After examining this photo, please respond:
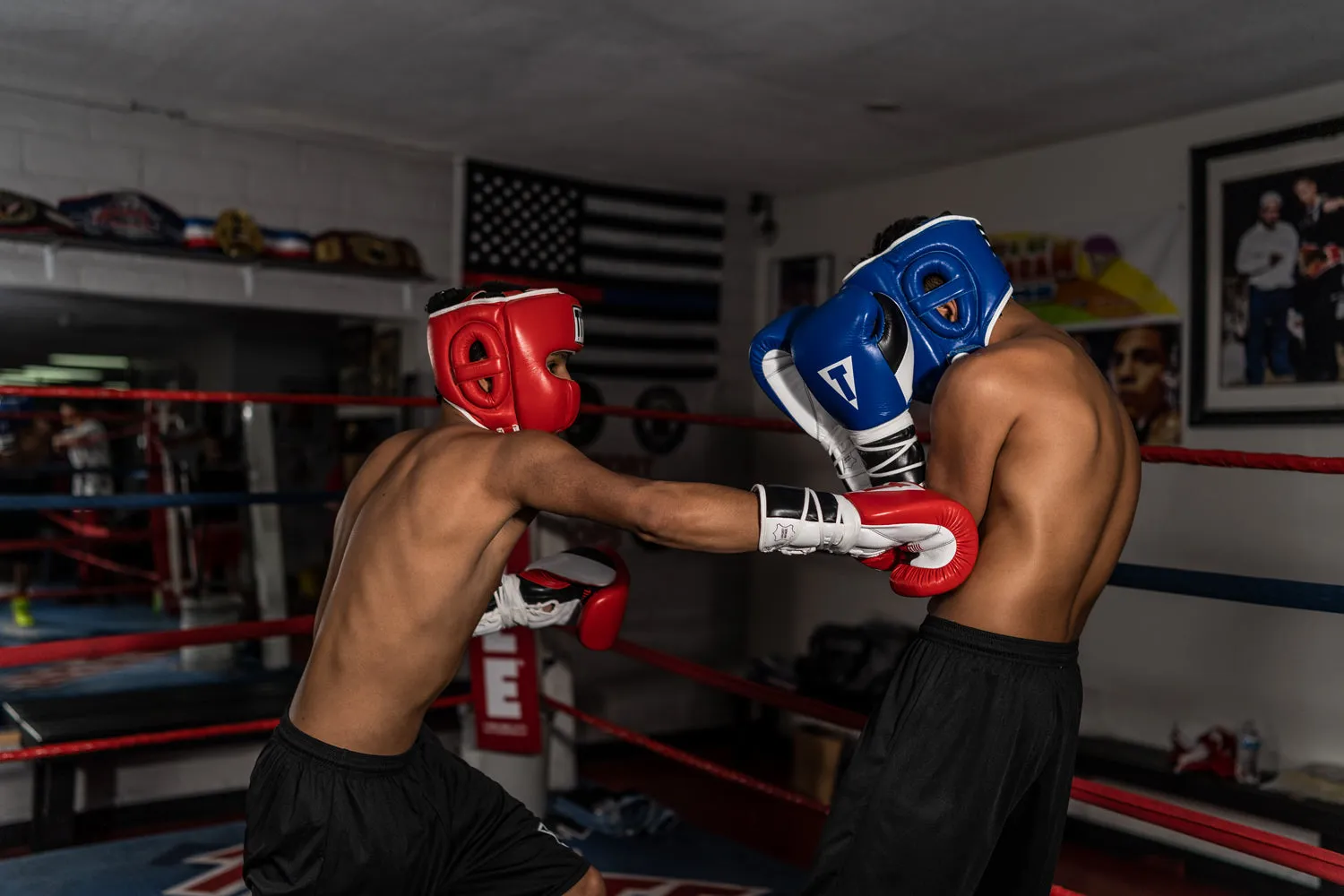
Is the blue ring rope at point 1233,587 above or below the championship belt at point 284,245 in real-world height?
below

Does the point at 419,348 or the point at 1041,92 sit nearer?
the point at 1041,92

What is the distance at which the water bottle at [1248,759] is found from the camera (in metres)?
3.56

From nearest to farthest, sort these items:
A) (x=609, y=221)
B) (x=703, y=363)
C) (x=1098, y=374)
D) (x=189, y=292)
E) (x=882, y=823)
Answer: (x=882, y=823) < (x=1098, y=374) < (x=189, y=292) < (x=609, y=221) < (x=703, y=363)

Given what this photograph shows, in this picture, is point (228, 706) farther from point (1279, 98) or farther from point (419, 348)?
point (1279, 98)

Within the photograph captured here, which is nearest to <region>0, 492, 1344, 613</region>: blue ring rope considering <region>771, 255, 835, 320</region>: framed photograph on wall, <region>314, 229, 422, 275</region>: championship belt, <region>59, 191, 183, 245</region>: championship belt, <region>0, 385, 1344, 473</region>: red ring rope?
<region>0, 385, 1344, 473</region>: red ring rope

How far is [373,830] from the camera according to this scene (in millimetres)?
1663

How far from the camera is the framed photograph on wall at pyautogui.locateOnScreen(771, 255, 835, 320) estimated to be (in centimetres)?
539

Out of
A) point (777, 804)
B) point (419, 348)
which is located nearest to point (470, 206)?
point (419, 348)

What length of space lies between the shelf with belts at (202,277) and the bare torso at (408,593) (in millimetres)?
2745

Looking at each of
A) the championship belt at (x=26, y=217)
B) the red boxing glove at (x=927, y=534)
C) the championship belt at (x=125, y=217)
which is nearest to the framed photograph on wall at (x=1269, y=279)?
the red boxing glove at (x=927, y=534)

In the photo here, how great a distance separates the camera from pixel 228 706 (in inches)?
153

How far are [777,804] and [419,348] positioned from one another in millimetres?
2309

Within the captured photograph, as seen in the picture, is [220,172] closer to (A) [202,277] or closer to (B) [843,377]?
(A) [202,277]

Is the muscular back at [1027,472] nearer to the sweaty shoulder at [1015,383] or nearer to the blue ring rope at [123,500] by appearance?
the sweaty shoulder at [1015,383]
